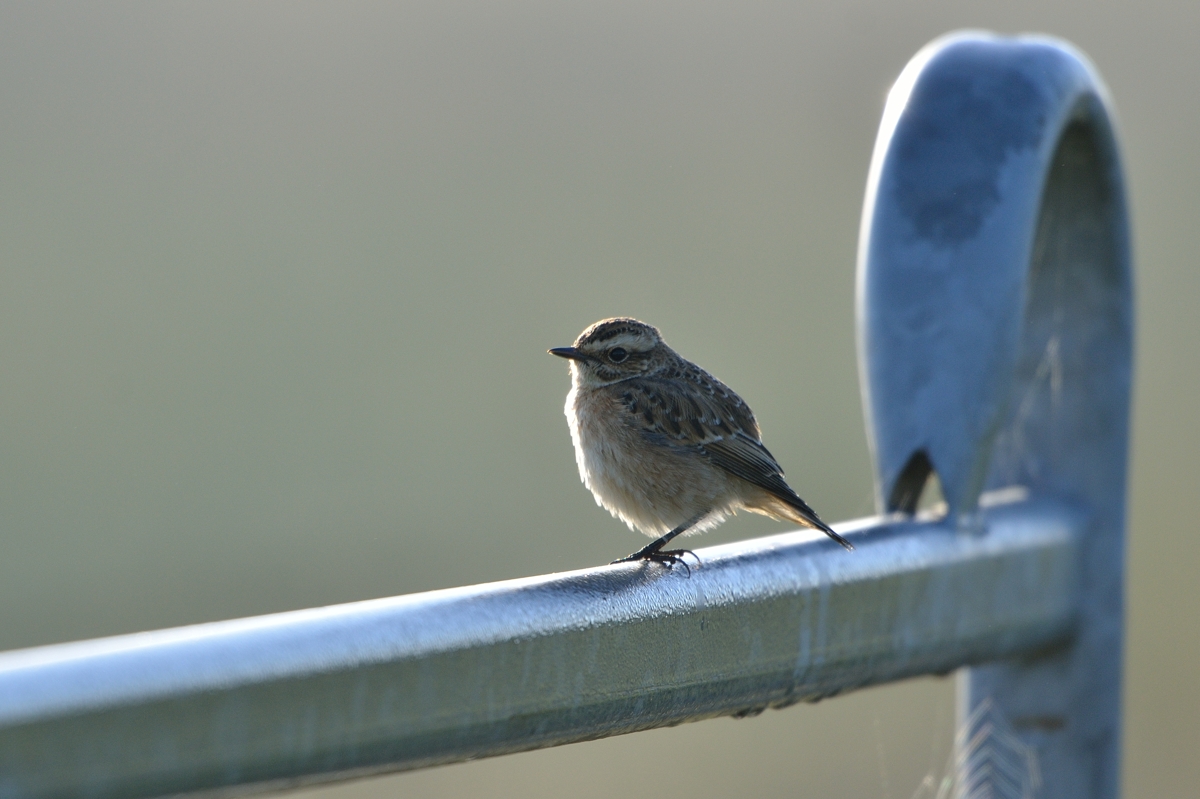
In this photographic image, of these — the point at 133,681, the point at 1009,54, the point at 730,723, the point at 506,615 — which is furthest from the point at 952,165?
the point at 730,723

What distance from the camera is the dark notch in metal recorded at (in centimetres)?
262

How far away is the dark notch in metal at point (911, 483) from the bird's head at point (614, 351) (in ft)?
8.30

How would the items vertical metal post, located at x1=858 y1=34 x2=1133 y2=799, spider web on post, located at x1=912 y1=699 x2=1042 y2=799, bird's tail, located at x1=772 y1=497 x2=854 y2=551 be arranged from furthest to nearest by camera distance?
bird's tail, located at x1=772 y1=497 x2=854 y2=551 → spider web on post, located at x1=912 y1=699 x2=1042 y2=799 → vertical metal post, located at x1=858 y1=34 x2=1133 y2=799

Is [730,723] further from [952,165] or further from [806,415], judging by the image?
[952,165]

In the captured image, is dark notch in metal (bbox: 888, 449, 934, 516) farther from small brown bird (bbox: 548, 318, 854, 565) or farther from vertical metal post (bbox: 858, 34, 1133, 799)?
small brown bird (bbox: 548, 318, 854, 565)

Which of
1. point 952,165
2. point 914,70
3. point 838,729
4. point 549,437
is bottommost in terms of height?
point 838,729

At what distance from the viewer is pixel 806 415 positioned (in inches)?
608

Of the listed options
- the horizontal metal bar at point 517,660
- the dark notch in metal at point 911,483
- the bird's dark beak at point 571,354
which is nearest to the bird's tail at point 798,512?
the bird's dark beak at point 571,354

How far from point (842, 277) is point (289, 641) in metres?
17.4

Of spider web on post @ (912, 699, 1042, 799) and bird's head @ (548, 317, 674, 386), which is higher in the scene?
bird's head @ (548, 317, 674, 386)

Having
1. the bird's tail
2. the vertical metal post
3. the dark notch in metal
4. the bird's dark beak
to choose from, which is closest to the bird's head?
the bird's dark beak

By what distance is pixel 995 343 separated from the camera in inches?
101

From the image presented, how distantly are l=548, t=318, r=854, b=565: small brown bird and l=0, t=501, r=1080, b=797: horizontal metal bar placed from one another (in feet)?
7.25

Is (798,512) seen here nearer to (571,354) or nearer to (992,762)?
(571,354)
